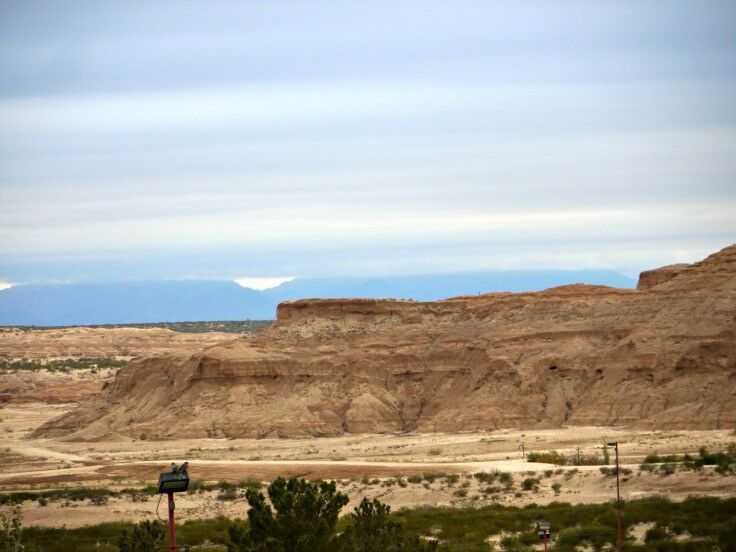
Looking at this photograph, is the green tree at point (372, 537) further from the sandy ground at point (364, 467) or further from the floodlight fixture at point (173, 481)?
the sandy ground at point (364, 467)

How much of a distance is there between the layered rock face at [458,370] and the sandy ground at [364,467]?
2838 millimetres

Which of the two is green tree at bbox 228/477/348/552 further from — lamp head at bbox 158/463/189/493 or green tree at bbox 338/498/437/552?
lamp head at bbox 158/463/189/493

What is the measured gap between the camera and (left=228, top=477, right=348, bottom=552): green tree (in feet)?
102

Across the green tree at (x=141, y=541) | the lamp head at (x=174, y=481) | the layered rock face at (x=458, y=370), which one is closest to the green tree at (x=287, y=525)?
the lamp head at (x=174, y=481)

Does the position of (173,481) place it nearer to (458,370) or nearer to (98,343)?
(458,370)

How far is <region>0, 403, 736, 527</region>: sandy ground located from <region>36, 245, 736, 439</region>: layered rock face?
2.84 metres

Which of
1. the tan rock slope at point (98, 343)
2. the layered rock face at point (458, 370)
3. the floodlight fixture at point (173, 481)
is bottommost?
the floodlight fixture at point (173, 481)

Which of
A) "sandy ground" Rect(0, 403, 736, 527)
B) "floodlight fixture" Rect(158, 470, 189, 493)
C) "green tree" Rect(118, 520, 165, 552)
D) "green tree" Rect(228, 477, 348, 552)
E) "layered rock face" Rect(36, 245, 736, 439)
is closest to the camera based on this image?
"floodlight fixture" Rect(158, 470, 189, 493)

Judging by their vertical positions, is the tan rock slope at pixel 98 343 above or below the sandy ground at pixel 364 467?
above

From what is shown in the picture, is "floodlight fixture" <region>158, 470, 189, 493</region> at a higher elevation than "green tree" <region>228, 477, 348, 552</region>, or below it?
higher

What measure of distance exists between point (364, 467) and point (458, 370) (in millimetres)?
26050

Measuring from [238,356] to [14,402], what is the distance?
39.4m

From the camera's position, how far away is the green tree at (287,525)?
31.0 metres

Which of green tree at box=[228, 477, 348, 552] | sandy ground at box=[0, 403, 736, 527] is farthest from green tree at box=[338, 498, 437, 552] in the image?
sandy ground at box=[0, 403, 736, 527]
